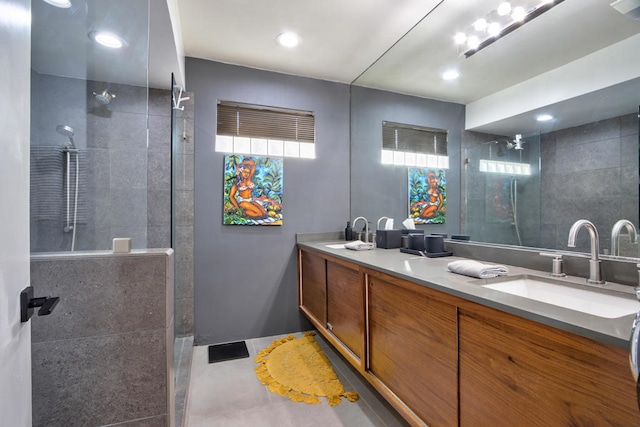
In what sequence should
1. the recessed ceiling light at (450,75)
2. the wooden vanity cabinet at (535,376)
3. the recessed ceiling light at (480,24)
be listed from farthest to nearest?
the recessed ceiling light at (450,75), the recessed ceiling light at (480,24), the wooden vanity cabinet at (535,376)

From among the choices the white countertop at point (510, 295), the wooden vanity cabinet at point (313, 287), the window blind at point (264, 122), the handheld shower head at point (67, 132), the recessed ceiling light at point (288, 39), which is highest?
the recessed ceiling light at point (288, 39)

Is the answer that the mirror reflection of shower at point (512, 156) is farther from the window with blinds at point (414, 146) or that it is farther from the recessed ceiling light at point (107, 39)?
the recessed ceiling light at point (107, 39)

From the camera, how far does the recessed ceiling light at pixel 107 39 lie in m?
1.62

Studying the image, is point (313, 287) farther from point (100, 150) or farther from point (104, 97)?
point (104, 97)

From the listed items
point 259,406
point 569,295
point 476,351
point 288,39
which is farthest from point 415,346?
point 288,39

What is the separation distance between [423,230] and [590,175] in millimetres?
1123

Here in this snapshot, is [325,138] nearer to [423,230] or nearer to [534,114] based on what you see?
[423,230]

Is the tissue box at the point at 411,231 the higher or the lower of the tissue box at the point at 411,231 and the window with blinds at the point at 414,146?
the lower

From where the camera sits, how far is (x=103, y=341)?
46.0 inches

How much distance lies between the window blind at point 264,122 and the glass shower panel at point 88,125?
0.88 m

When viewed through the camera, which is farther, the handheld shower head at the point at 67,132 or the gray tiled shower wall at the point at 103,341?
the handheld shower head at the point at 67,132

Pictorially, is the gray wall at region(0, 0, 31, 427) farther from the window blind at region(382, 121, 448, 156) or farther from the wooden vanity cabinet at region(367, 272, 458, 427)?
the window blind at region(382, 121, 448, 156)

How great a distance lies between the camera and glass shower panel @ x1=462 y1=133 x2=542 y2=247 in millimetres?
1659

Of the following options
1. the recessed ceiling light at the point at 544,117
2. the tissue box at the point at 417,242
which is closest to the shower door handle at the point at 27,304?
the tissue box at the point at 417,242
